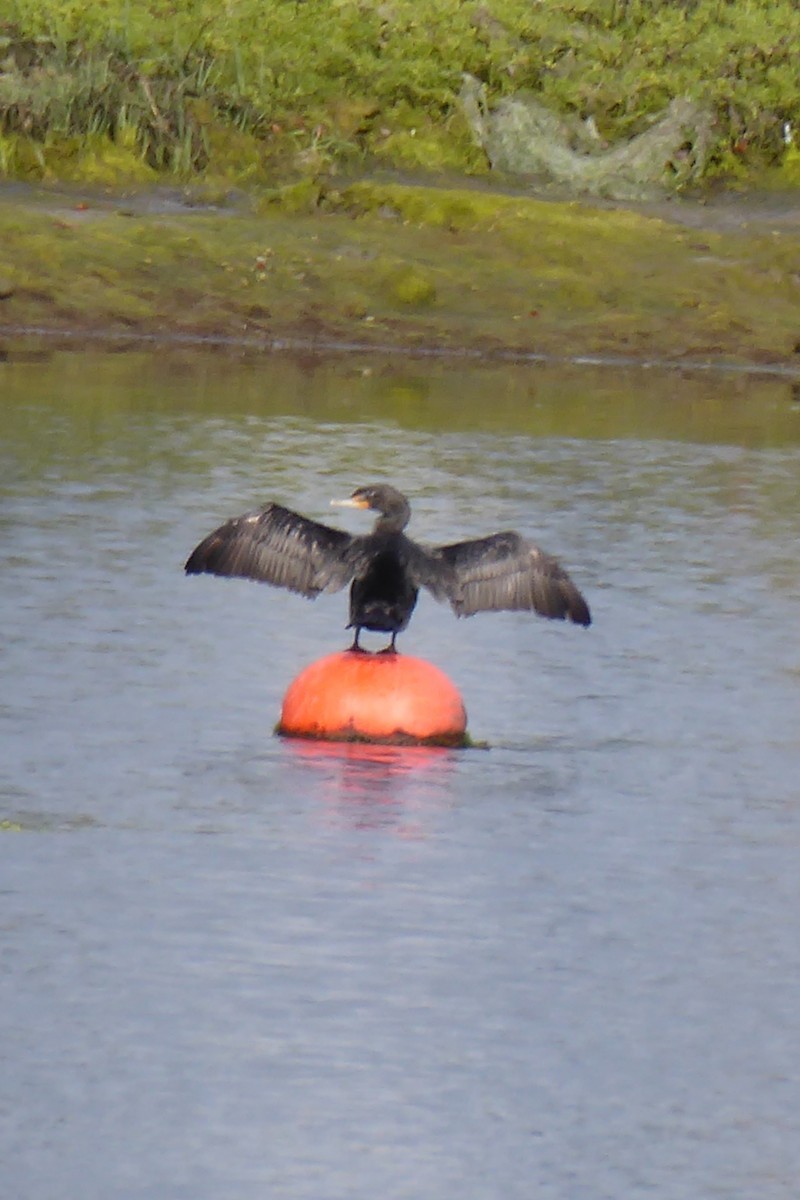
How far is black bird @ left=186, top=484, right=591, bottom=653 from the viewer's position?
11.8 metres

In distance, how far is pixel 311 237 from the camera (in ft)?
93.7

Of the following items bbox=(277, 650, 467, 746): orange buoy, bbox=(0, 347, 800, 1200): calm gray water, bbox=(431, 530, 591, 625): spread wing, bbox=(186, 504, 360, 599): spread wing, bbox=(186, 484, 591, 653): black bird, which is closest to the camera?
bbox=(0, 347, 800, 1200): calm gray water

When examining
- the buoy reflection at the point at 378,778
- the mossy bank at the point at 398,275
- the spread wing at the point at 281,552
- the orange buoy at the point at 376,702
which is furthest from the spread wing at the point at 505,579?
the mossy bank at the point at 398,275

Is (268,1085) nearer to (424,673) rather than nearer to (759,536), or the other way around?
(424,673)

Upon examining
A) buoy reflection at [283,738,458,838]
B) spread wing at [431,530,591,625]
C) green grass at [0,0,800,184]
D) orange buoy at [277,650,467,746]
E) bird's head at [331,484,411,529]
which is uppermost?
green grass at [0,0,800,184]

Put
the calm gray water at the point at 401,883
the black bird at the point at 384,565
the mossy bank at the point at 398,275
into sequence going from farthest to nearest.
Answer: the mossy bank at the point at 398,275 < the black bird at the point at 384,565 < the calm gray water at the point at 401,883

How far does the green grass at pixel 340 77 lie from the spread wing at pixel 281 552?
18.0 m

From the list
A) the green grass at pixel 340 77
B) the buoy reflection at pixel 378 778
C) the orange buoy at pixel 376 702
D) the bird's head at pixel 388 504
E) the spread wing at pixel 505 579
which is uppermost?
the green grass at pixel 340 77

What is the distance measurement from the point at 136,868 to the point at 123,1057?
75.5 inches

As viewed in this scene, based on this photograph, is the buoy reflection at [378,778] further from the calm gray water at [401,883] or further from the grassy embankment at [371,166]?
the grassy embankment at [371,166]

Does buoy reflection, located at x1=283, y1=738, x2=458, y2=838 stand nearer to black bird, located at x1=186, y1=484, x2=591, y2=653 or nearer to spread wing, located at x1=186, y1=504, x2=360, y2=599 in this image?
black bird, located at x1=186, y1=484, x2=591, y2=653

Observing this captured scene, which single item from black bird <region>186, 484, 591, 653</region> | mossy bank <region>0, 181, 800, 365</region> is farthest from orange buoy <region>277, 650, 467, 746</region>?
mossy bank <region>0, 181, 800, 365</region>

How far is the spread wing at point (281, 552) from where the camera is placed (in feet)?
39.0

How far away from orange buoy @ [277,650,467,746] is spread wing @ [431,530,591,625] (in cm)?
54
